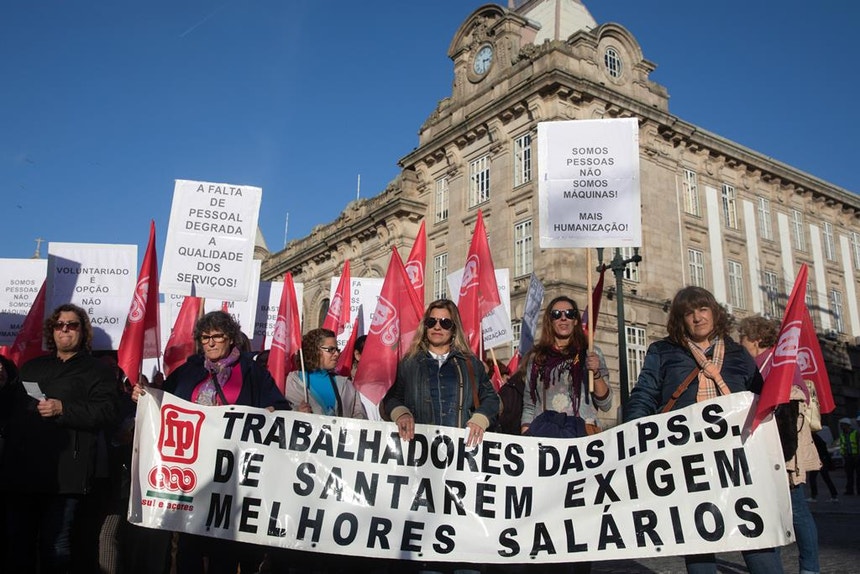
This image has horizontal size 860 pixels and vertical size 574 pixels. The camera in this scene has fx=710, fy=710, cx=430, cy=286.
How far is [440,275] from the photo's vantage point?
28.7 meters

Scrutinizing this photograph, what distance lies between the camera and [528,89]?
966 inches

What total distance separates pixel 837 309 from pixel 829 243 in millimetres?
3153

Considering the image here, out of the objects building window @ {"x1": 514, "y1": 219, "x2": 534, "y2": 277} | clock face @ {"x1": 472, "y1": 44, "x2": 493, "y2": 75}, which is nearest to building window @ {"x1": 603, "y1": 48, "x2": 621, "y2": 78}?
clock face @ {"x1": 472, "y1": 44, "x2": 493, "y2": 75}

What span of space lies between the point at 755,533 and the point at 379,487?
2.23 m

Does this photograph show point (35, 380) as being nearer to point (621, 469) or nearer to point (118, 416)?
point (118, 416)

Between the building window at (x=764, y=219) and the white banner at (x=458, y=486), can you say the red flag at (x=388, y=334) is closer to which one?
the white banner at (x=458, y=486)

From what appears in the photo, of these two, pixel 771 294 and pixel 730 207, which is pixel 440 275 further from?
pixel 771 294

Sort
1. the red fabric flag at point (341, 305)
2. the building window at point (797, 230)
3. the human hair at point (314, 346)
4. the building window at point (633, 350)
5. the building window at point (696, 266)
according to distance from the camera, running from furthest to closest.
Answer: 1. the building window at point (797, 230)
2. the building window at point (696, 266)
3. the building window at point (633, 350)
4. the red fabric flag at point (341, 305)
5. the human hair at point (314, 346)

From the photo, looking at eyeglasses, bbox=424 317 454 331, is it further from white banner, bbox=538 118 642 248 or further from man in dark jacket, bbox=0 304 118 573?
man in dark jacket, bbox=0 304 118 573

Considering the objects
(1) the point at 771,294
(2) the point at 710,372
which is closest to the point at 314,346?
(2) the point at 710,372

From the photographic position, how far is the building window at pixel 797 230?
3139 centimetres

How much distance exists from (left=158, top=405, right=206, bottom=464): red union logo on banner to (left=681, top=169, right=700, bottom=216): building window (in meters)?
24.9

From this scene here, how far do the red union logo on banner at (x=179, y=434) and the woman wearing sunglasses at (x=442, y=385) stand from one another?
4.27 ft

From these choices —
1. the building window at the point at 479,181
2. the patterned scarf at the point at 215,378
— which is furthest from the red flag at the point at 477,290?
the building window at the point at 479,181
